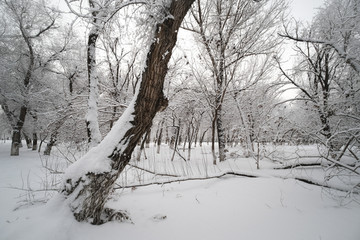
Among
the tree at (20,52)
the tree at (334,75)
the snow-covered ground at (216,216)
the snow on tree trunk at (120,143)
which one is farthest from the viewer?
the tree at (20,52)

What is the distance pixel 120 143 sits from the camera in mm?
2328

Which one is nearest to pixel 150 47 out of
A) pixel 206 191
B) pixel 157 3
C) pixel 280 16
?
pixel 157 3

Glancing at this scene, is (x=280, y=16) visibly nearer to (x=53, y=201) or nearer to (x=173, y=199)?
(x=173, y=199)

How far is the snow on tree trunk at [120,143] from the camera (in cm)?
217

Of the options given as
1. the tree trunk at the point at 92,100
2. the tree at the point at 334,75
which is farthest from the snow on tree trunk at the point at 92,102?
the tree at the point at 334,75

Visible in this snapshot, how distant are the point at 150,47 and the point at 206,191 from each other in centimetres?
297

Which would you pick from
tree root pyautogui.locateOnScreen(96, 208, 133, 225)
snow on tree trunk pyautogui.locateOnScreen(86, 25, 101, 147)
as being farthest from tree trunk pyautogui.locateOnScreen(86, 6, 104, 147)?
tree root pyautogui.locateOnScreen(96, 208, 133, 225)

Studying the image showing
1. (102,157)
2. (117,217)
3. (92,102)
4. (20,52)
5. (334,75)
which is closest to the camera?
(102,157)

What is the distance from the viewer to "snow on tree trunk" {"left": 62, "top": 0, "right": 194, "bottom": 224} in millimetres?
2170

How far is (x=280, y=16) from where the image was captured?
22.2 ft

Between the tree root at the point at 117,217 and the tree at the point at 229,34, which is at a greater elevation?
the tree at the point at 229,34

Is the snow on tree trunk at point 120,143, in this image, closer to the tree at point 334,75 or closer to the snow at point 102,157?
the snow at point 102,157

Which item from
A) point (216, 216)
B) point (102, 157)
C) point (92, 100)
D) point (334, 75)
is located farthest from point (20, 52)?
point (334, 75)

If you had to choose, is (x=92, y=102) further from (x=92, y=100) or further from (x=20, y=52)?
(x=20, y=52)
